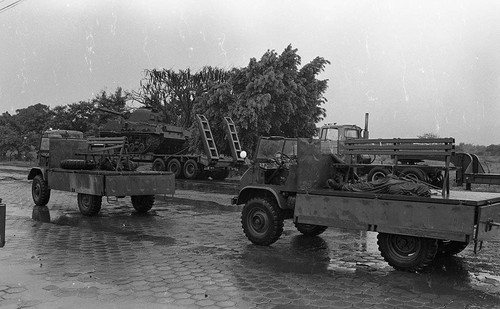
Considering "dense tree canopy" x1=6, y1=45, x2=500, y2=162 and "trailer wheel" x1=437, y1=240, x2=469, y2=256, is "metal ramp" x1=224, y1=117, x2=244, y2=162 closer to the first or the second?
"trailer wheel" x1=437, y1=240, x2=469, y2=256

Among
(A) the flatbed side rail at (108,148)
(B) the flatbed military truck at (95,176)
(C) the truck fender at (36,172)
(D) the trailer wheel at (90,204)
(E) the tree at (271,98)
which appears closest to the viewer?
(B) the flatbed military truck at (95,176)

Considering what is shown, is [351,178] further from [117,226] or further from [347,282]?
[117,226]

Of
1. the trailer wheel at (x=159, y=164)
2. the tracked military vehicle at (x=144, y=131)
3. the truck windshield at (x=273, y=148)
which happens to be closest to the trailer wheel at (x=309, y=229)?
the truck windshield at (x=273, y=148)

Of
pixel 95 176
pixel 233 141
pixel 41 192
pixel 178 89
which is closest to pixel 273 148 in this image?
pixel 233 141

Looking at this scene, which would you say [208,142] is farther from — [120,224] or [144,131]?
[144,131]

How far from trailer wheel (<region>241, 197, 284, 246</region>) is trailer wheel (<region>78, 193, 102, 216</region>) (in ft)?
15.7

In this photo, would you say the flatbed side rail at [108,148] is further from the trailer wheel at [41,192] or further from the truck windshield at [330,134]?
the truck windshield at [330,134]

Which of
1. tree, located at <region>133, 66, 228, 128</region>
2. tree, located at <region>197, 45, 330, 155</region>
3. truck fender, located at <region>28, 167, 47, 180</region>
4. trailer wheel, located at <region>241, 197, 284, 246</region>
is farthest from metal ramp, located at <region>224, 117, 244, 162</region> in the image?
tree, located at <region>133, 66, 228, 128</region>

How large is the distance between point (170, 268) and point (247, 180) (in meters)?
2.49

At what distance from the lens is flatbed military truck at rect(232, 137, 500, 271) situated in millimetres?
6180

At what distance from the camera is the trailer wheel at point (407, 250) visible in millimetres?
6504

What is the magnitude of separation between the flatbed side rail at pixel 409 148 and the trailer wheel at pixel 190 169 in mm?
18174

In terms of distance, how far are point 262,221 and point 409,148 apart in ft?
9.29

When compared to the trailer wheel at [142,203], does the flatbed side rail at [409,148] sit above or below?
above
